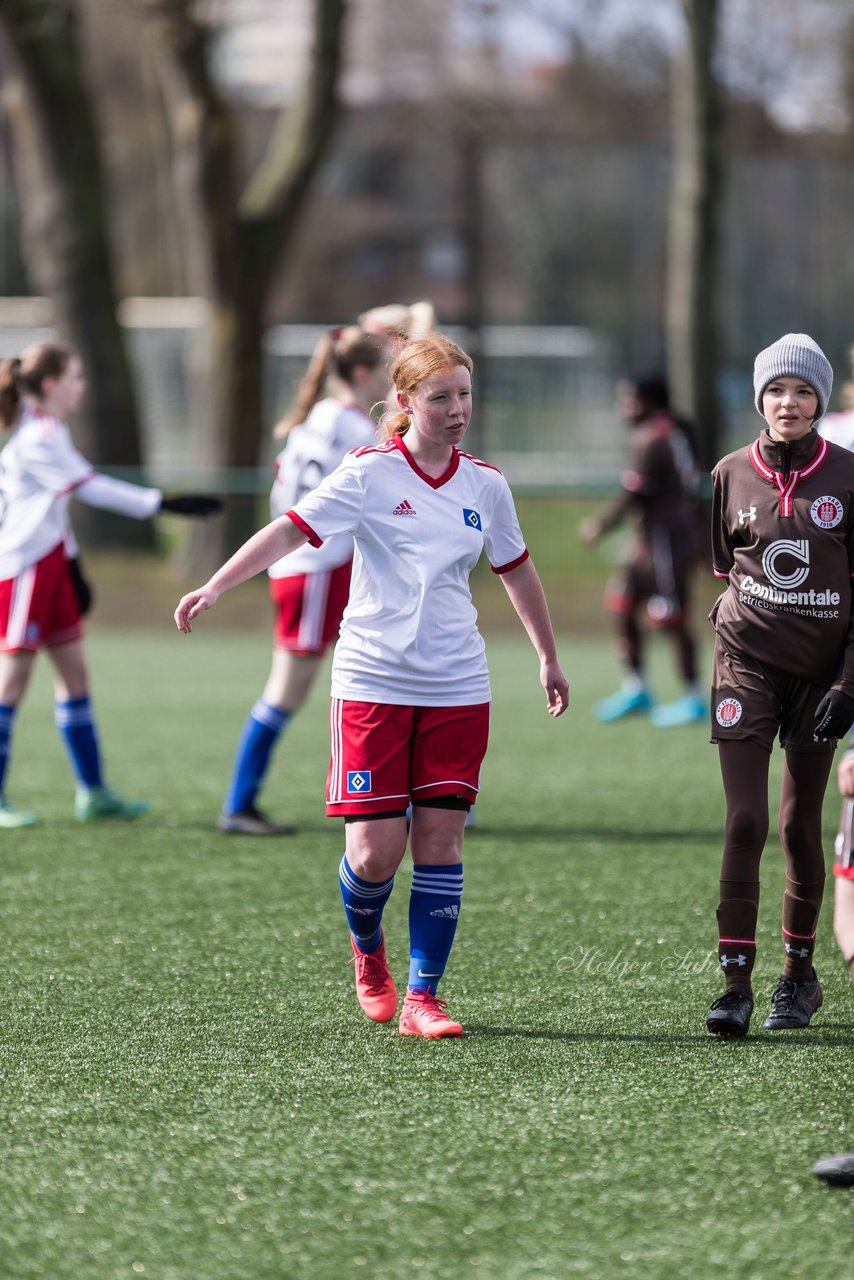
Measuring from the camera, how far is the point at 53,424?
23.5 ft

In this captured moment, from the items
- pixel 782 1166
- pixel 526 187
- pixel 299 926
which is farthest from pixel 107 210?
pixel 782 1166

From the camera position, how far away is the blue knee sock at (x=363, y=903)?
458 centimetres

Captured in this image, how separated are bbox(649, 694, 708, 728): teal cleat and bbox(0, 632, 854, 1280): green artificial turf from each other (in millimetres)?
3069

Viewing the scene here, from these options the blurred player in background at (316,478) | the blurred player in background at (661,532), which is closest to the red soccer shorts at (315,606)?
the blurred player in background at (316,478)

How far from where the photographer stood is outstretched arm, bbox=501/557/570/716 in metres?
4.68

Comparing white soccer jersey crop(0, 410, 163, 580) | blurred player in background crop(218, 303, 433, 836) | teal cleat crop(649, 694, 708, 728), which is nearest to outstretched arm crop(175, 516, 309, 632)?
blurred player in background crop(218, 303, 433, 836)

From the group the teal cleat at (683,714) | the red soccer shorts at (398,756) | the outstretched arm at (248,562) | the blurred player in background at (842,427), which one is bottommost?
the teal cleat at (683,714)

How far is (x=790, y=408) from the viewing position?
4387mm

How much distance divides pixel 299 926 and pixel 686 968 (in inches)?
52.7

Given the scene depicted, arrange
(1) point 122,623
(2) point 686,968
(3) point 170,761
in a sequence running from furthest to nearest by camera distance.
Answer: (1) point 122,623 → (3) point 170,761 → (2) point 686,968

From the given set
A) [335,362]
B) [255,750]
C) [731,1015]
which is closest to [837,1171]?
[731,1015]

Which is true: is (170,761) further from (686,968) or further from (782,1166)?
(782,1166)

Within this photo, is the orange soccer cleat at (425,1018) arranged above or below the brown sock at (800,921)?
below

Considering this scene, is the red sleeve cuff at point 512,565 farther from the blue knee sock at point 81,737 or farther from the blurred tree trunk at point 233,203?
the blurred tree trunk at point 233,203
